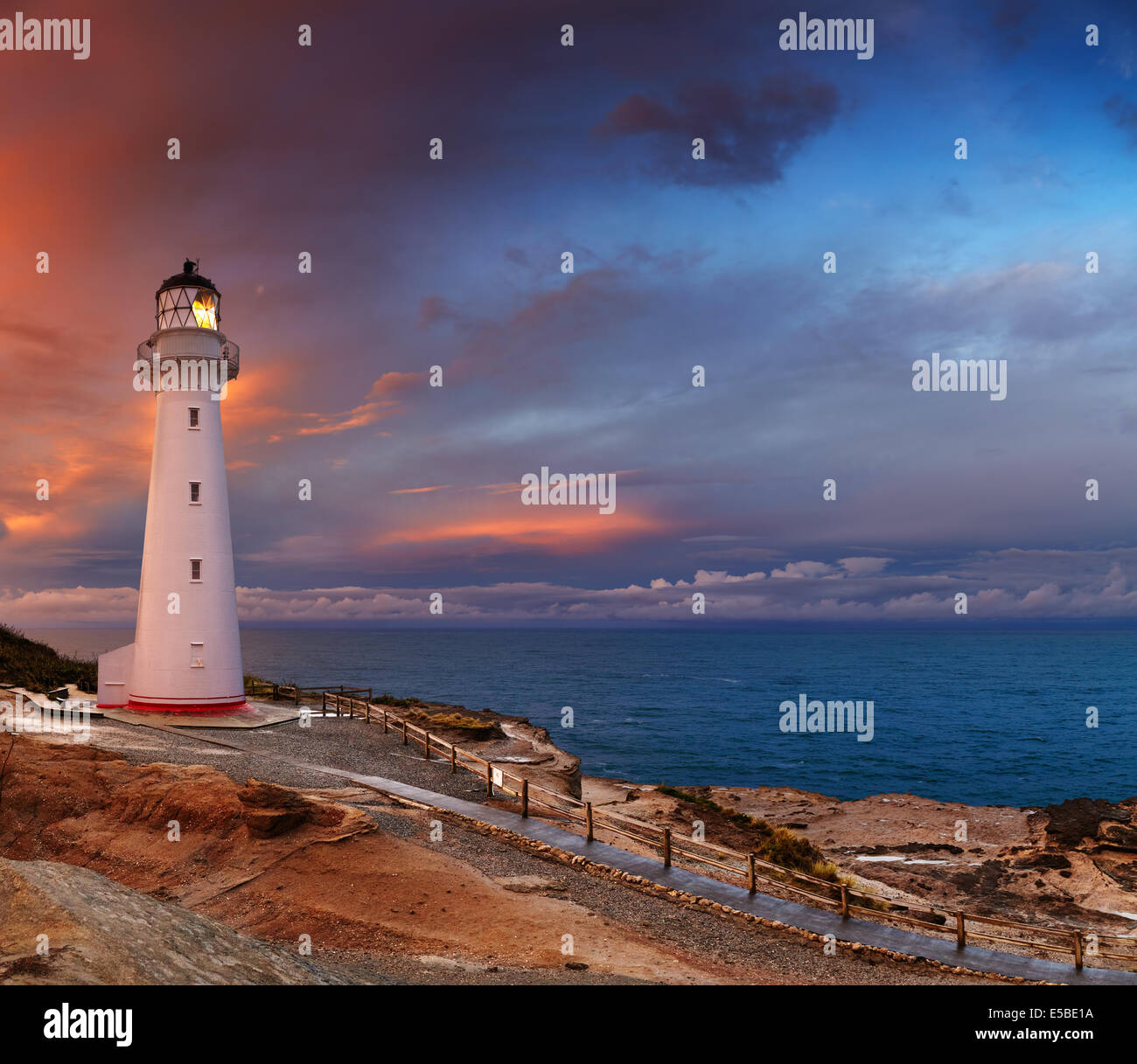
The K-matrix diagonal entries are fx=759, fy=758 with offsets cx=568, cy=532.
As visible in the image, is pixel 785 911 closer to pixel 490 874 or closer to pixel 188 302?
pixel 490 874

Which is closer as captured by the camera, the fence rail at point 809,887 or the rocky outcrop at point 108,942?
the rocky outcrop at point 108,942

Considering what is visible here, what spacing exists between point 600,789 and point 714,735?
3187 centimetres

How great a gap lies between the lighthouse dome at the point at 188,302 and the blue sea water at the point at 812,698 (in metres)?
→ 36.0

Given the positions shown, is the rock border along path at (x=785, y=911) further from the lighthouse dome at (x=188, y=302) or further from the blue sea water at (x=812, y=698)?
the blue sea water at (x=812, y=698)

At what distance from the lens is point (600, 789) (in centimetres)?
3688

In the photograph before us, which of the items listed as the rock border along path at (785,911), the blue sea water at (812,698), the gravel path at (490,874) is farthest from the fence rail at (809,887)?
the blue sea water at (812,698)

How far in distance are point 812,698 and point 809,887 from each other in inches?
3290

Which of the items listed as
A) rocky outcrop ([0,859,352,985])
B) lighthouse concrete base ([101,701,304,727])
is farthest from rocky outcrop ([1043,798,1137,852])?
rocky outcrop ([0,859,352,985])

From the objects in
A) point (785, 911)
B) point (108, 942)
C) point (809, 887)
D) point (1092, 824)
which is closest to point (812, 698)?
point (1092, 824)

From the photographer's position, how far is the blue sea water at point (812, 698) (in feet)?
169

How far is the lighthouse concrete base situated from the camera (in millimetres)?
24984

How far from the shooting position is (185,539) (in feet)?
84.9

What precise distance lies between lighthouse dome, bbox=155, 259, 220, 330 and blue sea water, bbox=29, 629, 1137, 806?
36023 mm

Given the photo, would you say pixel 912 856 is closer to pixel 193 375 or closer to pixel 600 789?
pixel 600 789
